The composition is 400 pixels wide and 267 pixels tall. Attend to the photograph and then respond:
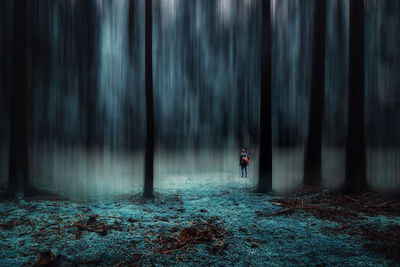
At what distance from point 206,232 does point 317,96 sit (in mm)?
7718

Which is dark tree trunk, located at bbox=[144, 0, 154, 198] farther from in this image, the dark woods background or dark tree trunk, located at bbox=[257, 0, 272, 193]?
dark tree trunk, located at bbox=[257, 0, 272, 193]

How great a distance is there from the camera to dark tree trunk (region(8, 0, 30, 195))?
788 centimetres

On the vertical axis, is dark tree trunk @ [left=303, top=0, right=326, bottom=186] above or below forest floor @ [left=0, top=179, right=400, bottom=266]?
above

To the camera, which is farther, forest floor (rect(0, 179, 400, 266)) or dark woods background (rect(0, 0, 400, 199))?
dark woods background (rect(0, 0, 400, 199))

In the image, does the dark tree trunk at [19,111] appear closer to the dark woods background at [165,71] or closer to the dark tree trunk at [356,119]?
the dark woods background at [165,71]

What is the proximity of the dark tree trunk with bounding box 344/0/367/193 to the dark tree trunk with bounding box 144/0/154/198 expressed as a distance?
269 inches

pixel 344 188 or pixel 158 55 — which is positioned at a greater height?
pixel 158 55

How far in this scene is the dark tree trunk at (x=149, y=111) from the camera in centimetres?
813

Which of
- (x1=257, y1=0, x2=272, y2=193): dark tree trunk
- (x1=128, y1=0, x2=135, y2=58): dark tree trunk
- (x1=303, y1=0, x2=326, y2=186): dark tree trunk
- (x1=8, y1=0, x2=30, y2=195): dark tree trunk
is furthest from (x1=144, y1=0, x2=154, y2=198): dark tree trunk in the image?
(x1=303, y1=0, x2=326, y2=186): dark tree trunk

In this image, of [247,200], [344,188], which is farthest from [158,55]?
[344,188]

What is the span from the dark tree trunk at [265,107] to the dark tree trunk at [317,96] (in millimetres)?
1988

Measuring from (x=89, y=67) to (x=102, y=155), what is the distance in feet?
27.2

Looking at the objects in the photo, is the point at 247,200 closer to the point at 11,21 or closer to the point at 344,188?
the point at 344,188

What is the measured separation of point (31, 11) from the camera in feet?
28.7
